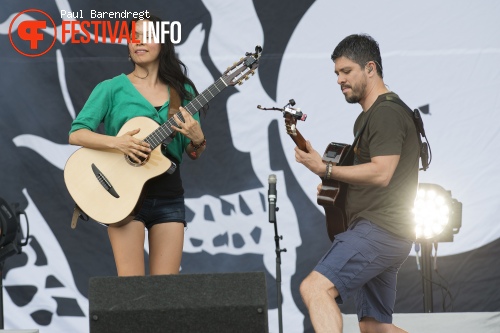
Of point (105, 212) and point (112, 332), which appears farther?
point (105, 212)

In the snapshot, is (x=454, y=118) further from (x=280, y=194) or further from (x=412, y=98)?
(x=280, y=194)

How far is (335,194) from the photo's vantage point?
13.0ft

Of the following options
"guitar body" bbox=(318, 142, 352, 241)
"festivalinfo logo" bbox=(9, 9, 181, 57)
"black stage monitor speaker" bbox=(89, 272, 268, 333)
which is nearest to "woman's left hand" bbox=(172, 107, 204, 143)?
"guitar body" bbox=(318, 142, 352, 241)

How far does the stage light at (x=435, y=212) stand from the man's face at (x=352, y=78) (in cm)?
130

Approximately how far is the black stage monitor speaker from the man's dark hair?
149 cm

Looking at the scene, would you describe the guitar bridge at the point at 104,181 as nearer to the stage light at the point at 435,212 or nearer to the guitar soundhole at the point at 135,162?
the guitar soundhole at the point at 135,162

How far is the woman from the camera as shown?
3.89 meters

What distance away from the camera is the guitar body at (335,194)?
3959 millimetres

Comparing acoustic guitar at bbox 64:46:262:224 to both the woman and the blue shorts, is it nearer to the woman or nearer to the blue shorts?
the woman

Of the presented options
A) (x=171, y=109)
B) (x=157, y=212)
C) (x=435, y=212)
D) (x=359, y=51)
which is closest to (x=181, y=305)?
(x=157, y=212)

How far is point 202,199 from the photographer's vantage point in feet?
17.7

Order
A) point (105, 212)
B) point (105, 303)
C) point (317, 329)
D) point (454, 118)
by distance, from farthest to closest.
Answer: point (454, 118) → point (105, 212) → point (317, 329) → point (105, 303)

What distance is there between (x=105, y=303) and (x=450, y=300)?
10.3 feet

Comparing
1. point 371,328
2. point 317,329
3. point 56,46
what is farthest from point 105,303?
point 56,46
